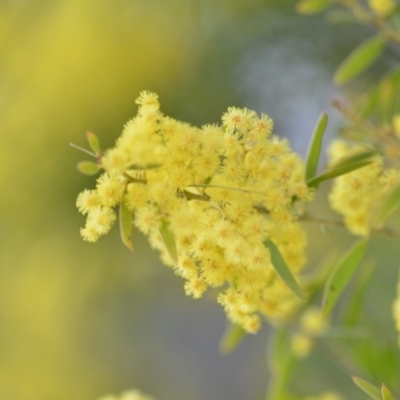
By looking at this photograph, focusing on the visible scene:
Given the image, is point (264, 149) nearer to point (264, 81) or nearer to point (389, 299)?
Result: point (389, 299)

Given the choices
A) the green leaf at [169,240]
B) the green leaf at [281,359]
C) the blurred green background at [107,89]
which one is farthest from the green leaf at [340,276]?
the blurred green background at [107,89]

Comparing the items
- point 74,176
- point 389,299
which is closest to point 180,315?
point 74,176

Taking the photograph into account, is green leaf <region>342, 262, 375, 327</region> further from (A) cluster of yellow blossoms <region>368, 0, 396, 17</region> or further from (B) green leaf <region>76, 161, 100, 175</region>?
(B) green leaf <region>76, 161, 100, 175</region>

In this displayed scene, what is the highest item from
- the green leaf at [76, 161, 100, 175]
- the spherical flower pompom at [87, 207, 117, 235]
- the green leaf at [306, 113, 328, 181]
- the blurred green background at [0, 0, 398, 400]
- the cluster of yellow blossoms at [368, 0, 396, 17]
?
the blurred green background at [0, 0, 398, 400]

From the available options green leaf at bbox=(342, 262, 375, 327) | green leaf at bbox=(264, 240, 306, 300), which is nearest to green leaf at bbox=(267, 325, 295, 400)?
green leaf at bbox=(342, 262, 375, 327)

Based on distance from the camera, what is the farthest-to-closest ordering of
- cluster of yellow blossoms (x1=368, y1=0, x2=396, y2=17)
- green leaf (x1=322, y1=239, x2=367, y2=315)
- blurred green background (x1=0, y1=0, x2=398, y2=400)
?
blurred green background (x1=0, y1=0, x2=398, y2=400), cluster of yellow blossoms (x1=368, y1=0, x2=396, y2=17), green leaf (x1=322, y1=239, x2=367, y2=315)

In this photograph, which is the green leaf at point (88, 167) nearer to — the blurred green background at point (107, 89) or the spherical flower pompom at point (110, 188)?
the spherical flower pompom at point (110, 188)

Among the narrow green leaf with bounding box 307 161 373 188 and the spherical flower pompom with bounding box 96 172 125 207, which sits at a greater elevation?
the narrow green leaf with bounding box 307 161 373 188
